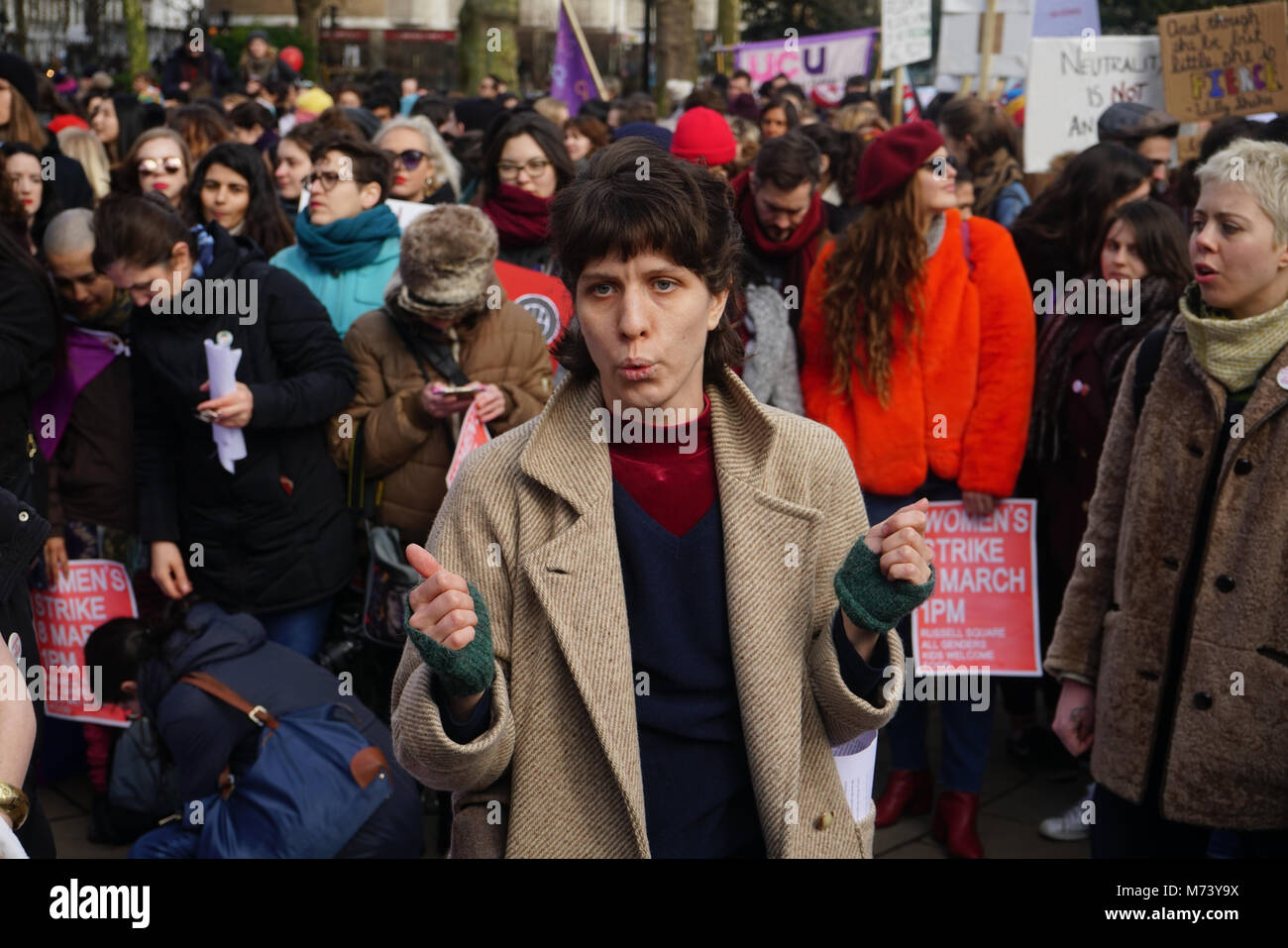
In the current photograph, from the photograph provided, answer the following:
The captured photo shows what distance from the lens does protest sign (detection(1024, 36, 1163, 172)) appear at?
8.67 meters

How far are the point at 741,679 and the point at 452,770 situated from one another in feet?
1.46

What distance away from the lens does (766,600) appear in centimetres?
219

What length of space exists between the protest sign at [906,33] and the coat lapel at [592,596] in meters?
9.14

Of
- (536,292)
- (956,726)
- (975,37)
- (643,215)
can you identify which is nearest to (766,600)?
(643,215)

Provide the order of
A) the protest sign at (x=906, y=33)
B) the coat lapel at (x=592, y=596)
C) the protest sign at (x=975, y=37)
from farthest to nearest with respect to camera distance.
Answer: the protest sign at (x=975, y=37) → the protest sign at (x=906, y=33) → the coat lapel at (x=592, y=596)

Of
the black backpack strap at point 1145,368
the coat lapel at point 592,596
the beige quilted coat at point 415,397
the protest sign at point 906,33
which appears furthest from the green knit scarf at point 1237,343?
the protest sign at point 906,33

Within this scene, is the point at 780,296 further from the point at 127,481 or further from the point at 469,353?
the point at 127,481

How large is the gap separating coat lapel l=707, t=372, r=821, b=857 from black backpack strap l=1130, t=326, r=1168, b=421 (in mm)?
1395

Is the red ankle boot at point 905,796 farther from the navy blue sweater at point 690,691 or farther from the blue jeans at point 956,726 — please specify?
the navy blue sweater at point 690,691

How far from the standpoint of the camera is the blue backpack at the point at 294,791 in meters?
3.88

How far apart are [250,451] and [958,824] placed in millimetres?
2594

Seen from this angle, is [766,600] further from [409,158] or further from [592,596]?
[409,158]

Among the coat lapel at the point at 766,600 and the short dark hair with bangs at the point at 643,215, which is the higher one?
the short dark hair with bangs at the point at 643,215

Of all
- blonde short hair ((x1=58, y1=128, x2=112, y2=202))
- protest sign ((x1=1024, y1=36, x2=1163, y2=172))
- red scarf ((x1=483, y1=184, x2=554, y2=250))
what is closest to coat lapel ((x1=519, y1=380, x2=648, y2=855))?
red scarf ((x1=483, y1=184, x2=554, y2=250))
